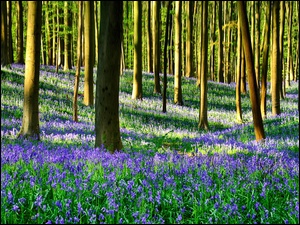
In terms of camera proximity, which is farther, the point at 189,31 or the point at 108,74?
the point at 189,31

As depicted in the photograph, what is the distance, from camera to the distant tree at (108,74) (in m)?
8.23

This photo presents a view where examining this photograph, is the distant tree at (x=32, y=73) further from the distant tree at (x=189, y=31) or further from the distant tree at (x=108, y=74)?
the distant tree at (x=189, y=31)

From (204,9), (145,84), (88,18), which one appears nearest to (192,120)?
(204,9)

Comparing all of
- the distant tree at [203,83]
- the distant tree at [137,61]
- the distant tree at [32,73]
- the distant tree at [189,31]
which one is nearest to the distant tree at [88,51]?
the distant tree at [137,61]

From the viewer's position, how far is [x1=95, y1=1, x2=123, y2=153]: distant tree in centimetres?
823

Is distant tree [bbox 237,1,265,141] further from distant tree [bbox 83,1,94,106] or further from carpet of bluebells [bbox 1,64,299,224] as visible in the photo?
distant tree [bbox 83,1,94,106]

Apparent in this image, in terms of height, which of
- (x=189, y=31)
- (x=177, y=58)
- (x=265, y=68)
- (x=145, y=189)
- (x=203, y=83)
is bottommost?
(x=145, y=189)

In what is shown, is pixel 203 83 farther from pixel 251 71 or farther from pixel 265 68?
pixel 251 71

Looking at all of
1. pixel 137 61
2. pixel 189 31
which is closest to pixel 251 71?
pixel 137 61

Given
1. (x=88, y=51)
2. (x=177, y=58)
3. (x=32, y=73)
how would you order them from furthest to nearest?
(x=177, y=58) → (x=88, y=51) → (x=32, y=73)

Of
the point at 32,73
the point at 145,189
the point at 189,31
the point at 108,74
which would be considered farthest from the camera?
the point at 189,31

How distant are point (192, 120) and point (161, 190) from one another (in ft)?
51.2

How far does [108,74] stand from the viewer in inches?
327

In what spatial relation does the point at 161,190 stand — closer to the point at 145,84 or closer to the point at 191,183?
the point at 191,183
